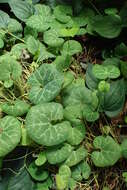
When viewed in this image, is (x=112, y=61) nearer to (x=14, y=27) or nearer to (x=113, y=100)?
(x=113, y=100)

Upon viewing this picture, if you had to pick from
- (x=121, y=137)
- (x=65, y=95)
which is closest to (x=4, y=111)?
(x=65, y=95)

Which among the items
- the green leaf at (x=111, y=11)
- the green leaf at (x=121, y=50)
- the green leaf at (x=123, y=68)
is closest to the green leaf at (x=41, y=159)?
the green leaf at (x=123, y=68)

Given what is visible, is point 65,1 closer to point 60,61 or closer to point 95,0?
point 95,0

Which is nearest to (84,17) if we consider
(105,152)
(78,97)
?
(78,97)

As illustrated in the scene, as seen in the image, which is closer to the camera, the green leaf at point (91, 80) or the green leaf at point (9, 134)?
the green leaf at point (9, 134)

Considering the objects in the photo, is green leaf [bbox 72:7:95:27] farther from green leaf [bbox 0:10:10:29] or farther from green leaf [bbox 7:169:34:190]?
green leaf [bbox 7:169:34:190]

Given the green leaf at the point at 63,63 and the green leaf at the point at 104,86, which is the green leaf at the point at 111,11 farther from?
the green leaf at the point at 104,86
